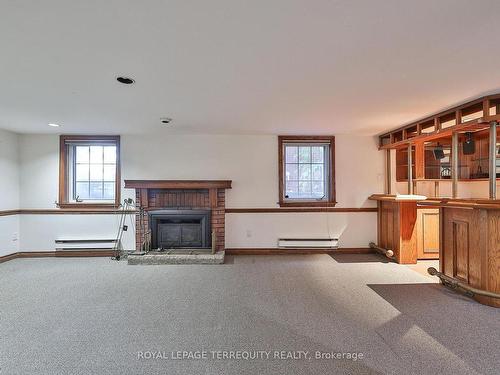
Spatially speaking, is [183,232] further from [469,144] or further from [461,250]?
[469,144]

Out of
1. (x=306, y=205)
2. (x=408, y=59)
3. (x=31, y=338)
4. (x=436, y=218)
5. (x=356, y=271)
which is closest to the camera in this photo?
(x=408, y=59)

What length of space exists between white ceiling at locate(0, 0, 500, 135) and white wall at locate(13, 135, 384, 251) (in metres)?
1.27

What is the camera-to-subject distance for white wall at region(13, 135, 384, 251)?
420 cm

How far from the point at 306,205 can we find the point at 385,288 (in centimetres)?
180

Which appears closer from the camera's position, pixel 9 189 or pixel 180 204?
pixel 9 189

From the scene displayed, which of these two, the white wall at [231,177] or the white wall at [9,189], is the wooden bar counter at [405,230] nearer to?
the white wall at [231,177]

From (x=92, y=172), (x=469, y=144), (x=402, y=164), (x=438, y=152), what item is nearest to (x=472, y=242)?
(x=469, y=144)

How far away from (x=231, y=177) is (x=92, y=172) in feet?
8.06

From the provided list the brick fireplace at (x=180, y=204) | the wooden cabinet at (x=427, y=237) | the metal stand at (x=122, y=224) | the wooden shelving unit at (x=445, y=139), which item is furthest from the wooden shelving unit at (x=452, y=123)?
the metal stand at (x=122, y=224)

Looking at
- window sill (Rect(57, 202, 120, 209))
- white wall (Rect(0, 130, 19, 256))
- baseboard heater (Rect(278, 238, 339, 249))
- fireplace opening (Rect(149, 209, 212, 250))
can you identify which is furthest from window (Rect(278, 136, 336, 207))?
white wall (Rect(0, 130, 19, 256))

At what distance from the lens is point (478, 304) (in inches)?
97.7

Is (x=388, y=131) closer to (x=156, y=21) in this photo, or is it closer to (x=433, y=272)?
(x=433, y=272)

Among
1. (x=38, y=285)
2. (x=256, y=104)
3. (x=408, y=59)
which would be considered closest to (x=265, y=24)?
(x=408, y=59)

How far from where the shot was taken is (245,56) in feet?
5.65
